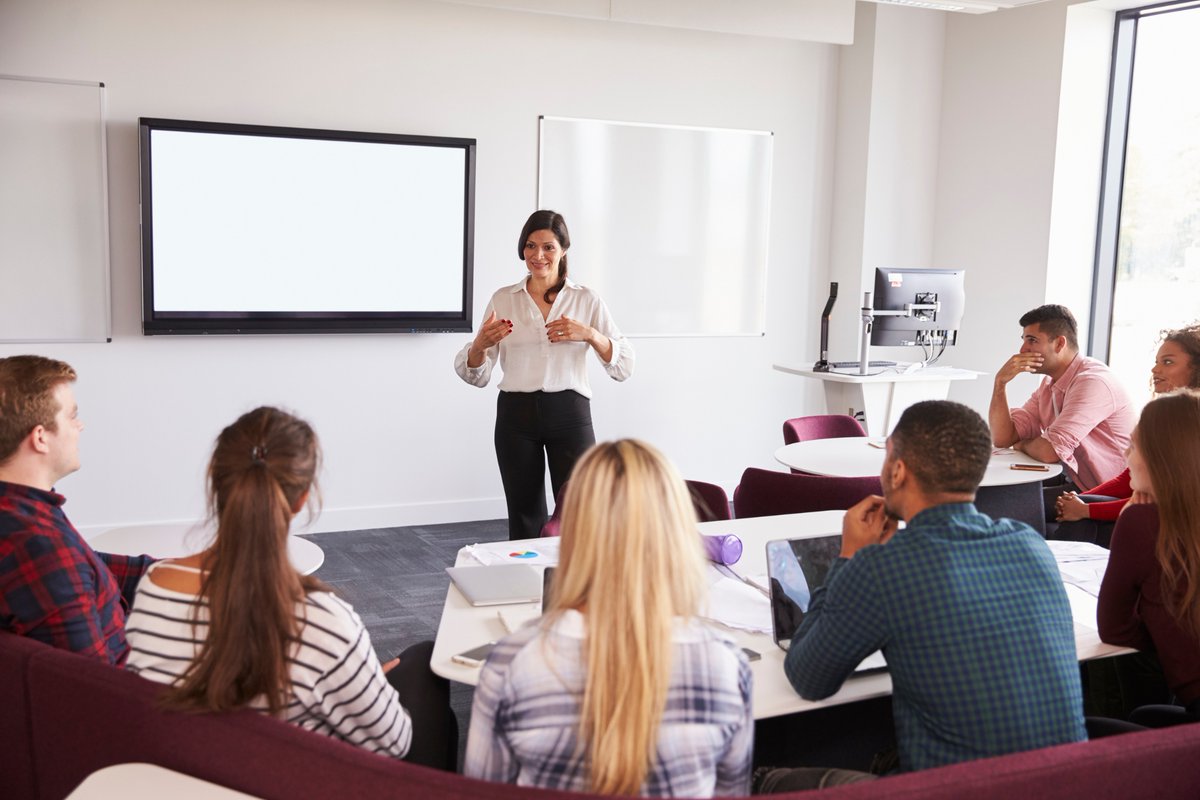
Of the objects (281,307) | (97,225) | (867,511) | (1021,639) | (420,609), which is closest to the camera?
(1021,639)

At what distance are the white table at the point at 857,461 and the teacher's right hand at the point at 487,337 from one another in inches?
47.4

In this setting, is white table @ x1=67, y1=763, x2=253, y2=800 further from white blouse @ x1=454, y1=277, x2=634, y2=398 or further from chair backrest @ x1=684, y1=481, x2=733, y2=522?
white blouse @ x1=454, y1=277, x2=634, y2=398

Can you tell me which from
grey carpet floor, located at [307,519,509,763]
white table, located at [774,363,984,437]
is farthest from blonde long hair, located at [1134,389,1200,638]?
white table, located at [774,363,984,437]

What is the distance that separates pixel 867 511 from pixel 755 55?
489cm

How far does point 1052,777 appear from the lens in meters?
1.58

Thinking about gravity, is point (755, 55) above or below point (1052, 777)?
above

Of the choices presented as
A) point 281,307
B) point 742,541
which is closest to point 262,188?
point 281,307

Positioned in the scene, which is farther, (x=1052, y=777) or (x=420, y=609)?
(x=420, y=609)

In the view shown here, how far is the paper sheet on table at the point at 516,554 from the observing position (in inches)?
109

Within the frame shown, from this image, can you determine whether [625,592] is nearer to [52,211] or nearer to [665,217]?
[52,211]

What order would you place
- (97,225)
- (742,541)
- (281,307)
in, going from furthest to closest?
1. (281,307)
2. (97,225)
3. (742,541)

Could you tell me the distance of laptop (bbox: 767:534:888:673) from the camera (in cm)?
222

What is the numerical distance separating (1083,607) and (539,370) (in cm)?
236

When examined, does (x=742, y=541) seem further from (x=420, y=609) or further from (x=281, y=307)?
(x=281, y=307)
